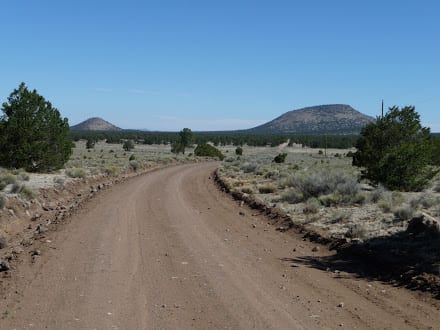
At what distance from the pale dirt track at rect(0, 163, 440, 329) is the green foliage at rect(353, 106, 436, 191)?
11490 mm

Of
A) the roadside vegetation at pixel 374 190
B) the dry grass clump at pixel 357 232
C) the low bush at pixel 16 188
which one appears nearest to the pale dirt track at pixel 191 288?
the dry grass clump at pixel 357 232

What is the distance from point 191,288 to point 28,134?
2632 centimetres

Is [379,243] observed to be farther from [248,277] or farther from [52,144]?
[52,144]

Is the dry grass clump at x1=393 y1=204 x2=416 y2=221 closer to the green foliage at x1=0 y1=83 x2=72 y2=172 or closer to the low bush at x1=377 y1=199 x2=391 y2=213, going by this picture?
the low bush at x1=377 y1=199 x2=391 y2=213

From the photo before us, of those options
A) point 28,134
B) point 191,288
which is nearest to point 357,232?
point 191,288

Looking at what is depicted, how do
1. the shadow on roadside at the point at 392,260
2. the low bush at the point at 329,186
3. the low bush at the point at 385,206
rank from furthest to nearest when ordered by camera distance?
1. the low bush at the point at 329,186
2. the low bush at the point at 385,206
3. the shadow on roadside at the point at 392,260

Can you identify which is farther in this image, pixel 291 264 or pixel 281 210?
pixel 281 210

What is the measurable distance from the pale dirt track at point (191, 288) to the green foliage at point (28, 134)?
752 inches

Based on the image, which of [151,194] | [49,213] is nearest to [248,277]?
[49,213]

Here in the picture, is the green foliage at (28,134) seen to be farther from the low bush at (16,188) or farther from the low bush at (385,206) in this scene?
the low bush at (385,206)

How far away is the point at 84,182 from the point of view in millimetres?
29953

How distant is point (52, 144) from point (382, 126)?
2160cm

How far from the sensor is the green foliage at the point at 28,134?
3206 cm

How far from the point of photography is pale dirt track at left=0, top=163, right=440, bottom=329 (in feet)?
24.2
